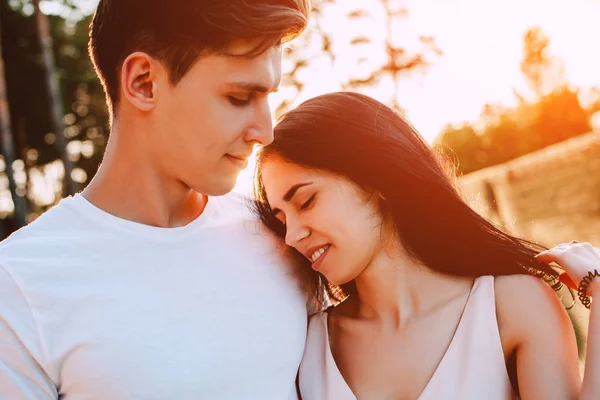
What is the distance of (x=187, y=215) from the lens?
9.25 feet

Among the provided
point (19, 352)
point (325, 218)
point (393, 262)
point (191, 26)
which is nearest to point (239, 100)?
point (191, 26)

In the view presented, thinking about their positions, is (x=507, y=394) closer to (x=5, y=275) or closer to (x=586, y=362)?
(x=586, y=362)

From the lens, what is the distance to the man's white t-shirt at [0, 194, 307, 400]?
2229 mm

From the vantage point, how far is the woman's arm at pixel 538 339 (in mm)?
2520

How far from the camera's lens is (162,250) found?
101 inches

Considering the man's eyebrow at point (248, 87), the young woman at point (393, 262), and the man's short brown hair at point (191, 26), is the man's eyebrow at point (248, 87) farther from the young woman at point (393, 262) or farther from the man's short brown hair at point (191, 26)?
the young woman at point (393, 262)

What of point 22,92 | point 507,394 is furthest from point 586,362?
point 22,92

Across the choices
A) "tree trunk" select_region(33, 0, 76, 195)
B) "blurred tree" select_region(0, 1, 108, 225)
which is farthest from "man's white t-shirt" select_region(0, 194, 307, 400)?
"blurred tree" select_region(0, 1, 108, 225)

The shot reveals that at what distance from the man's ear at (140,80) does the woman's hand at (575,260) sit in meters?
1.63

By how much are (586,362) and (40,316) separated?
6.13 ft

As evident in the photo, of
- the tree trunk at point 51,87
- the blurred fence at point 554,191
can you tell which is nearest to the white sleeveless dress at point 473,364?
the blurred fence at point 554,191

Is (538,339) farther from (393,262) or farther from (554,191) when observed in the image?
(554,191)

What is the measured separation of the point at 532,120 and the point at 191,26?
193 feet

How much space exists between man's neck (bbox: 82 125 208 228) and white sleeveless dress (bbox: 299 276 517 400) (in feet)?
3.19
